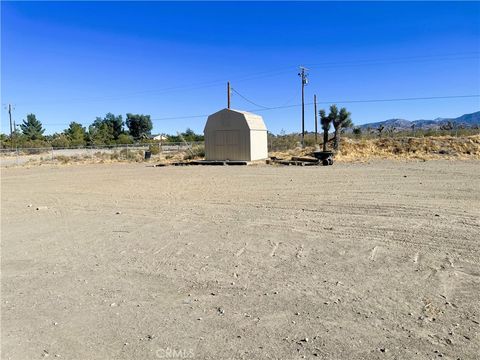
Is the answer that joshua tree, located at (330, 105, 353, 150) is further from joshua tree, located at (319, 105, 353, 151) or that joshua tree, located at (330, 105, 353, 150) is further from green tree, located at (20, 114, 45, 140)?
green tree, located at (20, 114, 45, 140)

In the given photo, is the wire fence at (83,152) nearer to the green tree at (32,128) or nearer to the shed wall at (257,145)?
the shed wall at (257,145)

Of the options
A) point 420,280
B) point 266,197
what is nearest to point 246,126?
point 266,197

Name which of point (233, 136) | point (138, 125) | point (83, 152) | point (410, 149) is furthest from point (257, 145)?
point (138, 125)

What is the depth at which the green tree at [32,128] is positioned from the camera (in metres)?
106

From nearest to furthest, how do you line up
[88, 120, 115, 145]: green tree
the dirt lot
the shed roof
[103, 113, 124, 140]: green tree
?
1. the dirt lot
2. the shed roof
3. [88, 120, 115, 145]: green tree
4. [103, 113, 124, 140]: green tree

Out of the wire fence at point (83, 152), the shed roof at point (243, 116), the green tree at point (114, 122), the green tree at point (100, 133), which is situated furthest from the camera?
the green tree at point (114, 122)

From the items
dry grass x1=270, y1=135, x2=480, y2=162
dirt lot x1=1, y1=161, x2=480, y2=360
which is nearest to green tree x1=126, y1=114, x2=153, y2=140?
dry grass x1=270, y1=135, x2=480, y2=162

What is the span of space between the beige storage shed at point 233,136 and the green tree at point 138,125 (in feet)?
272

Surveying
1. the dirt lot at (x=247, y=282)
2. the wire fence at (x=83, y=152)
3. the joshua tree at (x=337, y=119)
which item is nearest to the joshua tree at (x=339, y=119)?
the joshua tree at (x=337, y=119)

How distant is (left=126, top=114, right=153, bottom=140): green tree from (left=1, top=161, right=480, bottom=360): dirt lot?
10459cm

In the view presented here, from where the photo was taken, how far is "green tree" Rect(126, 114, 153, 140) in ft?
367

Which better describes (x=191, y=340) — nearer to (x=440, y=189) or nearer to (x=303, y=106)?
(x=440, y=189)

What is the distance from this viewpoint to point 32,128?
4257 inches

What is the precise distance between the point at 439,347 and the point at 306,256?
2827 millimetres
